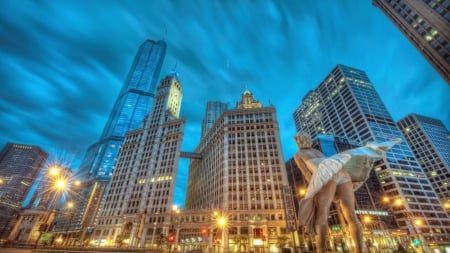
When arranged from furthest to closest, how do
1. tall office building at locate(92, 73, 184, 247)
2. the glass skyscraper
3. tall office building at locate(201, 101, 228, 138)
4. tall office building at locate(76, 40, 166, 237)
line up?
1. the glass skyscraper
2. tall office building at locate(201, 101, 228, 138)
3. tall office building at locate(76, 40, 166, 237)
4. tall office building at locate(92, 73, 184, 247)

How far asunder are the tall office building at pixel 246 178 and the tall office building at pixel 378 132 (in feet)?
96.2

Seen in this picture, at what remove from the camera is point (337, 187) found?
9.20 metres

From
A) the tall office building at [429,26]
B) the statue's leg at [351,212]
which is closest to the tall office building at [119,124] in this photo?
the statue's leg at [351,212]

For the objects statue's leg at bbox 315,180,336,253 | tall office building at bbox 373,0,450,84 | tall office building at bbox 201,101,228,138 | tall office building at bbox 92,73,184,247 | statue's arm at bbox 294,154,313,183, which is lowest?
statue's leg at bbox 315,180,336,253

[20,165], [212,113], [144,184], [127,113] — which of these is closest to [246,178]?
[144,184]

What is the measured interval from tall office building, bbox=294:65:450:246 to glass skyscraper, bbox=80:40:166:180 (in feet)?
391

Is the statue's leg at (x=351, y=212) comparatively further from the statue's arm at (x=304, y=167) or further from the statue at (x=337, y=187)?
the statue's arm at (x=304, y=167)

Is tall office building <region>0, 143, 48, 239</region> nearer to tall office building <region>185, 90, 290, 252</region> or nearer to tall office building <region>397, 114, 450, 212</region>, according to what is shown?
tall office building <region>185, 90, 290, 252</region>

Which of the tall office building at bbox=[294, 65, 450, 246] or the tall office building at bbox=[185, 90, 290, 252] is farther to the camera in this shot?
the tall office building at bbox=[294, 65, 450, 246]

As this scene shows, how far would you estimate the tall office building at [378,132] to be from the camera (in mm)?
66562

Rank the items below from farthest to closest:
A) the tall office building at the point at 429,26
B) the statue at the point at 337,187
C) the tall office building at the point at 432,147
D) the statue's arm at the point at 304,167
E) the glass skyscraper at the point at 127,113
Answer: the glass skyscraper at the point at 127,113 → the tall office building at the point at 432,147 → the tall office building at the point at 429,26 → the statue's arm at the point at 304,167 → the statue at the point at 337,187

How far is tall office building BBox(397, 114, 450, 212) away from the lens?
94.1 m

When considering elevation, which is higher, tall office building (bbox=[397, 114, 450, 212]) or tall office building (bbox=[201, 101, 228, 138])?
tall office building (bbox=[201, 101, 228, 138])

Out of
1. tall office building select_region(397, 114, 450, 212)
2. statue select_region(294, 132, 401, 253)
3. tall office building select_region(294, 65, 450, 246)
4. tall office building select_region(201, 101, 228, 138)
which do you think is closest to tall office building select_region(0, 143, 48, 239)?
tall office building select_region(201, 101, 228, 138)
